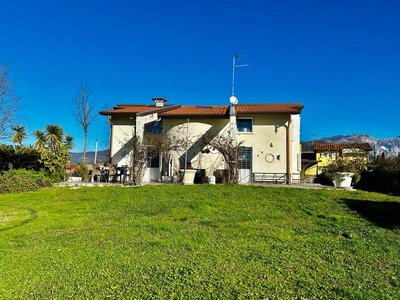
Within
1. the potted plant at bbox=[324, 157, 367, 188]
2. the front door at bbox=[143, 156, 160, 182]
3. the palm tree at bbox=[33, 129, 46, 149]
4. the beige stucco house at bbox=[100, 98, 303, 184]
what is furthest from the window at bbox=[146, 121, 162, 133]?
the potted plant at bbox=[324, 157, 367, 188]

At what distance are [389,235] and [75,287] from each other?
669 cm

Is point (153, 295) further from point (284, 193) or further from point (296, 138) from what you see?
point (296, 138)

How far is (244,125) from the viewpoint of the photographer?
21.4 m

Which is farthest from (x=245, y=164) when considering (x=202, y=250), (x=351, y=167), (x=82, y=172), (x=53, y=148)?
(x=202, y=250)

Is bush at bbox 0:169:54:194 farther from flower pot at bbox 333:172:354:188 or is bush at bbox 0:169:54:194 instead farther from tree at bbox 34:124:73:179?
flower pot at bbox 333:172:354:188

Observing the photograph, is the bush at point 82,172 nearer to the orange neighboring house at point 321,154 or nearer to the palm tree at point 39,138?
the palm tree at point 39,138

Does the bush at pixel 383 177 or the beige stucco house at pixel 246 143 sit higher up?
the beige stucco house at pixel 246 143

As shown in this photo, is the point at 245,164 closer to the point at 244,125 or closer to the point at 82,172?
the point at 244,125

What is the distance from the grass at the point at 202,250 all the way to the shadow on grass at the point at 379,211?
0.10 feet

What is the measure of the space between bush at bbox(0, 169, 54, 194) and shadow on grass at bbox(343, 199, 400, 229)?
606 inches

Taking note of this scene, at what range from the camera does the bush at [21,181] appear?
1472 centimetres

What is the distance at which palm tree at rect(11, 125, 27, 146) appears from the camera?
19953 mm

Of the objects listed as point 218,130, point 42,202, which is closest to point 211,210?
point 42,202

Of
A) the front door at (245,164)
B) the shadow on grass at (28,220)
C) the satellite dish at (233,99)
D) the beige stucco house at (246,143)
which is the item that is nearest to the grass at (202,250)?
the shadow on grass at (28,220)
